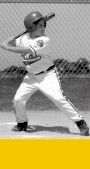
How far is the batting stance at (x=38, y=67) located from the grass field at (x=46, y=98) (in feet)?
6.76

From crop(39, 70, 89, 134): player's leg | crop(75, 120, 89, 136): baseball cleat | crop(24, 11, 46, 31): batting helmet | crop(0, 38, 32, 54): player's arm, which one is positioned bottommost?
crop(75, 120, 89, 136): baseball cleat

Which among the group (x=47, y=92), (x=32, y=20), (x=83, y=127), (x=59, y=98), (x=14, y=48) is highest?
(x=32, y=20)

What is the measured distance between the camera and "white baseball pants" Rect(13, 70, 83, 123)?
7.80 metres

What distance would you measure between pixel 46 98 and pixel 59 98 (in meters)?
3.40

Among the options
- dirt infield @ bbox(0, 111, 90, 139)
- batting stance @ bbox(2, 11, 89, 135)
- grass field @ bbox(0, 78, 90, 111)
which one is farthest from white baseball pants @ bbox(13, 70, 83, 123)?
grass field @ bbox(0, 78, 90, 111)

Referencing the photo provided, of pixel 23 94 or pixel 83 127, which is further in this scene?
pixel 23 94

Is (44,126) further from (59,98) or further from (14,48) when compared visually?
(14,48)

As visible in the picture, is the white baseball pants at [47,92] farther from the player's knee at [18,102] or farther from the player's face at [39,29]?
the player's face at [39,29]

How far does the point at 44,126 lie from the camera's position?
28.4ft

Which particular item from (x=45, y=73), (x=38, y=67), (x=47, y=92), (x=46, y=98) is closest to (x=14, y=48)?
(x=38, y=67)

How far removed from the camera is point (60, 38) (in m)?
14.9

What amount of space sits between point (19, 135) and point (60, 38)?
7101 mm

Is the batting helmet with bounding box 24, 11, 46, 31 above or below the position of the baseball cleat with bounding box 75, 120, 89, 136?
above

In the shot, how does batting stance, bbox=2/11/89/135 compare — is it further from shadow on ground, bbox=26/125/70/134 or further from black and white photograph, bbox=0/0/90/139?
shadow on ground, bbox=26/125/70/134
